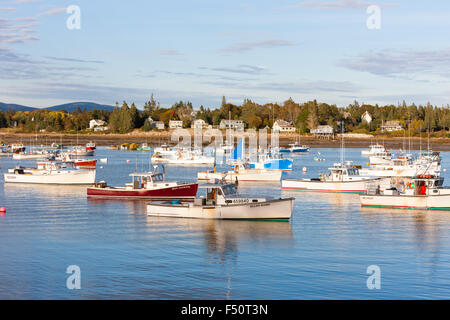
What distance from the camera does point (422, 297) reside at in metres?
26.2

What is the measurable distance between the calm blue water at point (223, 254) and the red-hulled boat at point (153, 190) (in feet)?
13.6

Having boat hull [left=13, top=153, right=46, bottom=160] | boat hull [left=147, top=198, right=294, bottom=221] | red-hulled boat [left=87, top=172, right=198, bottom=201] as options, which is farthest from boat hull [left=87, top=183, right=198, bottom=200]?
boat hull [left=13, top=153, right=46, bottom=160]

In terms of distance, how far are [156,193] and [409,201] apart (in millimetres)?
23548

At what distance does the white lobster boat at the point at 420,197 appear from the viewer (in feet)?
163

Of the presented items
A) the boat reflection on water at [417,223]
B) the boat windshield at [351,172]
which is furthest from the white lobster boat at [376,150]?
the boat reflection on water at [417,223]

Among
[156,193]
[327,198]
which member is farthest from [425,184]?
[156,193]

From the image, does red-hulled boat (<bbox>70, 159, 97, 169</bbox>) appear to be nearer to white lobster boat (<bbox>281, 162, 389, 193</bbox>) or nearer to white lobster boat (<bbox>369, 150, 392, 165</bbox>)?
white lobster boat (<bbox>281, 162, 389, 193</bbox>)

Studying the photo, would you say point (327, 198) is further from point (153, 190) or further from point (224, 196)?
point (224, 196)

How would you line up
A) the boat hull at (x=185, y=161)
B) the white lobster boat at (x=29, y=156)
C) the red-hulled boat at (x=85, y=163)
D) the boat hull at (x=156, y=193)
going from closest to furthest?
the boat hull at (x=156, y=193) < the red-hulled boat at (x=85, y=163) < the boat hull at (x=185, y=161) < the white lobster boat at (x=29, y=156)

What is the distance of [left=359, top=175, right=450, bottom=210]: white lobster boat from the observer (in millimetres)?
49562

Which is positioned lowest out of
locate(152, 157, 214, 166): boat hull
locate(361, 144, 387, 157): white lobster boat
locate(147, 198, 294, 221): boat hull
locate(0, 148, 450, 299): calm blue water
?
locate(0, 148, 450, 299): calm blue water

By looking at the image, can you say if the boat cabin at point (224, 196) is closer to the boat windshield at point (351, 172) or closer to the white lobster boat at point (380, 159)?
the boat windshield at point (351, 172)

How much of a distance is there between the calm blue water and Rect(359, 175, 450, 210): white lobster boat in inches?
54.2
